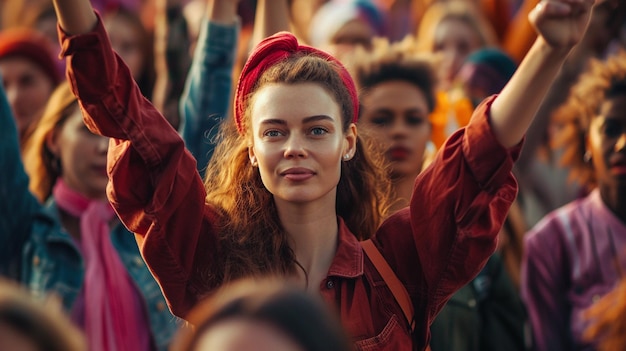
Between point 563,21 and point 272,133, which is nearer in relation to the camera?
point 563,21

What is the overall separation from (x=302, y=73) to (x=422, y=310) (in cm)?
67

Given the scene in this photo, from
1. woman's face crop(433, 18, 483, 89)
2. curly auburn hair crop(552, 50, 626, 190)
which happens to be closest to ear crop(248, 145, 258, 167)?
curly auburn hair crop(552, 50, 626, 190)

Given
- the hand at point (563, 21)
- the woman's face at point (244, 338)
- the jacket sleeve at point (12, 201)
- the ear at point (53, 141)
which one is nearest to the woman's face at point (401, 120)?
the ear at point (53, 141)

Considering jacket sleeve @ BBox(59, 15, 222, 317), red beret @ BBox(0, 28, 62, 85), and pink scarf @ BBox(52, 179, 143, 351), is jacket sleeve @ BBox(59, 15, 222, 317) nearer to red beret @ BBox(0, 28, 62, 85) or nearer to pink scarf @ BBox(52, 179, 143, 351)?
pink scarf @ BBox(52, 179, 143, 351)

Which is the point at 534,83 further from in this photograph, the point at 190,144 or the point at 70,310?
the point at 70,310

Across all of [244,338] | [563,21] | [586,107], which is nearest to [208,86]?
[586,107]

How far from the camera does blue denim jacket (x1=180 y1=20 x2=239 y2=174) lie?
4.59m

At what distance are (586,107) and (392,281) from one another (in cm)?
244

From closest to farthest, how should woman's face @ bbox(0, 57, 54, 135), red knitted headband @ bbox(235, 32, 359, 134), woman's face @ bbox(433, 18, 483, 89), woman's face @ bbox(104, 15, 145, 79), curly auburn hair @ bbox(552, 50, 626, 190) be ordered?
red knitted headband @ bbox(235, 32, 359, 134), curly auburn hair @ bbox(552, 50, 626, 190), woman's face @ bbox(0, 57, 54, 135), woman's face @ bbox(104, 15, 145, 79), woman's face @ bbox(433, 18, 483, 89)

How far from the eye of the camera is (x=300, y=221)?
336 cm

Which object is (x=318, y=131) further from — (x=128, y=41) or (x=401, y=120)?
(x=128, y=41)

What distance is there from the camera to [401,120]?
526cm

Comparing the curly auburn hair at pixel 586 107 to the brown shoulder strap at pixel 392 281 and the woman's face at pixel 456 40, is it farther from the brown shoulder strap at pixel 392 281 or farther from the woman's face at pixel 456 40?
the brown shoulder strap at pixel 392 281

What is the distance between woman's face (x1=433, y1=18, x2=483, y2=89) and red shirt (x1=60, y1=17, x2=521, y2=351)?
4490mm
